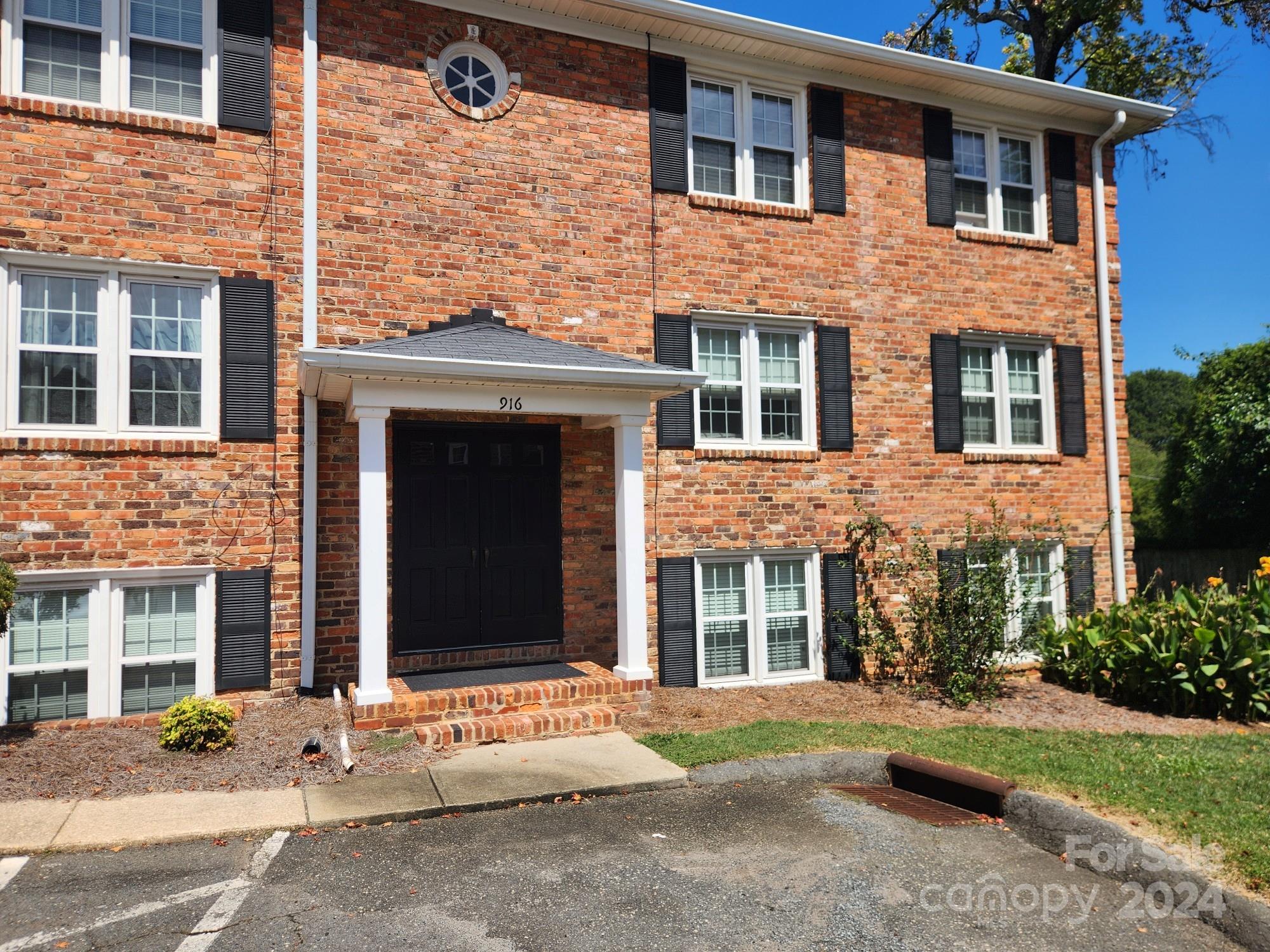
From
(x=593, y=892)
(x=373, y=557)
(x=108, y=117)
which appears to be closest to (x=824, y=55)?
(x=108, y=117)

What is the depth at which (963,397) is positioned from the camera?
10.9m

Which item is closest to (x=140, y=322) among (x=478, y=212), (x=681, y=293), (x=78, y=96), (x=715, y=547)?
(x=78, y=96)

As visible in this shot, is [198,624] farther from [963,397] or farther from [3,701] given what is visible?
[963,397]

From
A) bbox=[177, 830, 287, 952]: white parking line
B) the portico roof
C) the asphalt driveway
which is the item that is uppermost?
the portico roof

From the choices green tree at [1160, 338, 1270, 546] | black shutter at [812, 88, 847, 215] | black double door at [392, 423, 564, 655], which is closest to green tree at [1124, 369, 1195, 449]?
green tree at [1160, 338, 1270, 546]

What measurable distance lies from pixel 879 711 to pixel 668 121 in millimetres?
6398

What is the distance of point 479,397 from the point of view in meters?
7.58

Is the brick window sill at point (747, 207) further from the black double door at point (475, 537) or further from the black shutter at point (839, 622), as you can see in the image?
the black shutter at point (839, 622)

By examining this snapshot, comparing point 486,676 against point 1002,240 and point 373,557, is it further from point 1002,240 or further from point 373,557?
point 1002,240

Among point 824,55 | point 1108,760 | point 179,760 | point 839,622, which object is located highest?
point 824,55

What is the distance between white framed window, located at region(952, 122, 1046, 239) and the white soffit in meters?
0.33

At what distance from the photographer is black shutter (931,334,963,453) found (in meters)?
10.5

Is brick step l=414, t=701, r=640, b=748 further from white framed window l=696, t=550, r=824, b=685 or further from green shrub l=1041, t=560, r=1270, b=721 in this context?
green shrub l=1041, t=560, r=1270, b=721

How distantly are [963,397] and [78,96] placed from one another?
31.3 ft
